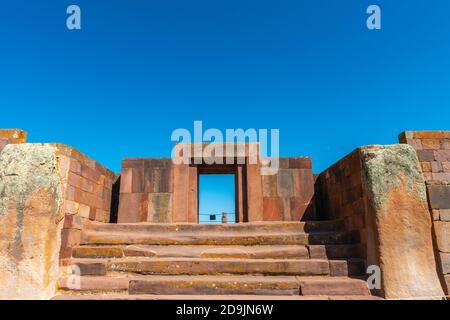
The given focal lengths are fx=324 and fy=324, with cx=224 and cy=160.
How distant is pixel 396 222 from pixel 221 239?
8.42 ft

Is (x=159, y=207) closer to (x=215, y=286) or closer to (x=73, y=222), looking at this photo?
(x=73, y=222)

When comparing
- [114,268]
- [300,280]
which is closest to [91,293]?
[114,268]

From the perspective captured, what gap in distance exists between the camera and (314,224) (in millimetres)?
5660

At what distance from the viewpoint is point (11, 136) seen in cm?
589

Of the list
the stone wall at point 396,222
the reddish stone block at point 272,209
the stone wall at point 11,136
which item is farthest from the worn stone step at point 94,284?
the reddish stone block at point 272,209

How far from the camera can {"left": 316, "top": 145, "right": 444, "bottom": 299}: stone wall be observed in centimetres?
406

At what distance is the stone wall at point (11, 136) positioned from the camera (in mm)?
5859

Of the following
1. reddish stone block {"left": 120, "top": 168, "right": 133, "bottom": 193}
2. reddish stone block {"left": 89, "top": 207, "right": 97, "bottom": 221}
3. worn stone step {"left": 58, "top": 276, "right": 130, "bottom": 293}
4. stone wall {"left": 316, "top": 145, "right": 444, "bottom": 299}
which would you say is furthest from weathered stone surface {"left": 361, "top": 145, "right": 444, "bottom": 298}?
reddish stone block {"left": 120, "top": 168, "right": 133, "bottom": 193}

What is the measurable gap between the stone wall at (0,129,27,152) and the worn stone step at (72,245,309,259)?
2.43 metres

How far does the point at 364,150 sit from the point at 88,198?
474 centimetres

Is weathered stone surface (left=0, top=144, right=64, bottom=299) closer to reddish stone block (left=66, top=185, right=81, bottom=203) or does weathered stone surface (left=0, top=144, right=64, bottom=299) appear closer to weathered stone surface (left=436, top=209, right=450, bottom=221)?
reddish stone block (left=66, top=185, right=81, bottom=203)

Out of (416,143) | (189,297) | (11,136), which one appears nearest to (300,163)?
(416,143)

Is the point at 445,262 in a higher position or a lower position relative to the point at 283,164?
lower
